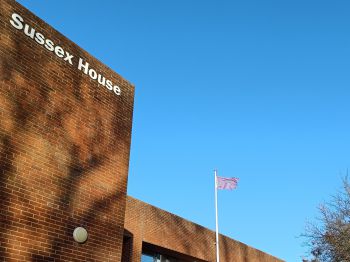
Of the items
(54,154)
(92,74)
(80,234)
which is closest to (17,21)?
(92,74)

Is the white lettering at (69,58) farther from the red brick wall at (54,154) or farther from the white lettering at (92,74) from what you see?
the white lettering at (92,74)

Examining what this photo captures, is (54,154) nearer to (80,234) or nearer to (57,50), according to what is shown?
(80,234)

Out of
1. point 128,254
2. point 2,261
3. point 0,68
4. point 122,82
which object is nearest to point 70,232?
point 2,261

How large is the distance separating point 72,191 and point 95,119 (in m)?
2.09

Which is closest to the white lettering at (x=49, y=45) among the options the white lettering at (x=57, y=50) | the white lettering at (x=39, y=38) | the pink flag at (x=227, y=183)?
the white lettering at (x=57, y=50)

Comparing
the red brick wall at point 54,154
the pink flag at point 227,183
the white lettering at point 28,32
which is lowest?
the red brick wall at point 54,154

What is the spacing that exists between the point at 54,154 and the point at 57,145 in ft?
0.82

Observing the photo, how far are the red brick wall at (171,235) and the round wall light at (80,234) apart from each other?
8928 mm

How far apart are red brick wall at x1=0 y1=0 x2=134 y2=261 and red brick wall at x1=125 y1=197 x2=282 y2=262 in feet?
26.1

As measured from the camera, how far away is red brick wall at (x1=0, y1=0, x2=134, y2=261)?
9.71 metres

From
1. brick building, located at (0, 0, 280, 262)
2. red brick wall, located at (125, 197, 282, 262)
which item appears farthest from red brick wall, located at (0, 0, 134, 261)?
red brick wall, located at (125, 197, 282, 262)

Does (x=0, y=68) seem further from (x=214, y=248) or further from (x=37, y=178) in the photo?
(x=214, y=248)

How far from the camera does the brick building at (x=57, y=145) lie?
384 inches

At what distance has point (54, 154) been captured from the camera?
424 inches
